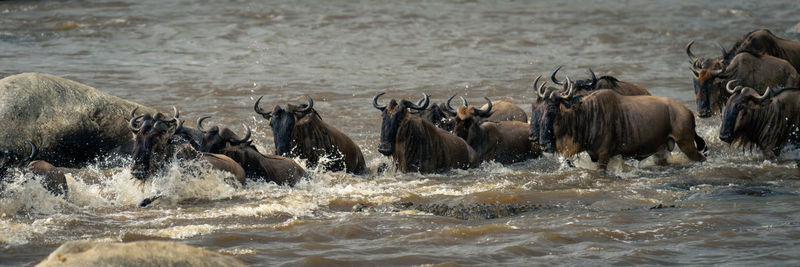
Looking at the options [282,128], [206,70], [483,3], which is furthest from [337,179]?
[483,3]

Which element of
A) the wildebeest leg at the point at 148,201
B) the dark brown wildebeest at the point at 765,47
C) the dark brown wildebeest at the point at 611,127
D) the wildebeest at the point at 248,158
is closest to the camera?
the wildebeest leg at the point at 148,201

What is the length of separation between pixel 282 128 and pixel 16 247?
4.75 metres

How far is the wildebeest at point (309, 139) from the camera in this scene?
1295cm

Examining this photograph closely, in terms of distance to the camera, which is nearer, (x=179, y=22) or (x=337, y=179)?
(x=337, y=179)

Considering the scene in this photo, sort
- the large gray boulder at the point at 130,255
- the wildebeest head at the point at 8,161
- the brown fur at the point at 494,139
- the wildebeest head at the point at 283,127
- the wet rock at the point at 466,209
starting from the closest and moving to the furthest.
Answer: the large gray boulder at the point at 130,255
the wet rock at the point at 466,209
the wildebeest head at the point at 8,161
the wildebeest head at the point at 283,127
the brown fur at the point at 494,139

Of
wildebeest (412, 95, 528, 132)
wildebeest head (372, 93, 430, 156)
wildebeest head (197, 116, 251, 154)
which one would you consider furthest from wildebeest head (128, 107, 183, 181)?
wildebeest (412, 95, 528, 132)

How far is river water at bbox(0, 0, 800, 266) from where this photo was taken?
8.77 meters

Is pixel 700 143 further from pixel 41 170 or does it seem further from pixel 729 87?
pixel 41 170

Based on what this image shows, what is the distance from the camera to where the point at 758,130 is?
12.8 meters

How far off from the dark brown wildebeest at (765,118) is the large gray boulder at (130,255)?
28.2 feet

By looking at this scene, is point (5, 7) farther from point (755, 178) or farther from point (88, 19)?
point (755, 178)

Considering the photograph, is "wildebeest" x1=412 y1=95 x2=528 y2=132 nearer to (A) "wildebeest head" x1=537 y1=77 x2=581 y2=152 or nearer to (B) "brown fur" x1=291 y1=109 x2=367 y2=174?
(B) "brown fur" x1=291 y1=109 x2=367 y2=174

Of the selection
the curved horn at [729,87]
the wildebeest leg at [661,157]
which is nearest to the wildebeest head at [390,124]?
the wildebeest leg at [661,157]

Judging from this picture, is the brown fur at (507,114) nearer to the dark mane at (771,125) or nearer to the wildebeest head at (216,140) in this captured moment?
the dark mane at (771,125)
